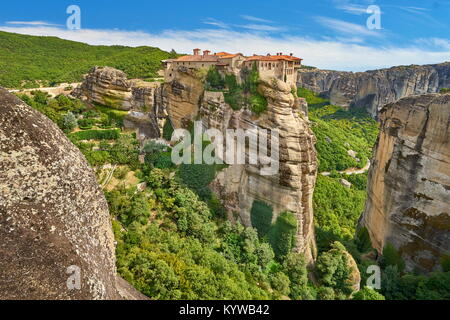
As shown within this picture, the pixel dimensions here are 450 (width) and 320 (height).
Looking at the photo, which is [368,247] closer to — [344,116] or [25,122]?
[25,122]

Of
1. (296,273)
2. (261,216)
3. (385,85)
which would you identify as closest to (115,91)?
(261,216)

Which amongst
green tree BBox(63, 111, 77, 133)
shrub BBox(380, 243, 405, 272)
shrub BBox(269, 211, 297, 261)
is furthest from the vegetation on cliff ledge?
shrub BBox(380, 243, 405, 272)

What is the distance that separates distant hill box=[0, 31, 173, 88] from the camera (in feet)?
148

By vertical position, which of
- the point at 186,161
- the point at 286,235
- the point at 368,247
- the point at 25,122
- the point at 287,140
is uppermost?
the point at 25,122

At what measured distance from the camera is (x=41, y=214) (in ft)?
21.1

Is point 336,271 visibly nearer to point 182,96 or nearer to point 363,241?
point 363,241

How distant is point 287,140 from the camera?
2102 cm

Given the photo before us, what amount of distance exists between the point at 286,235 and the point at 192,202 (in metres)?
7.58

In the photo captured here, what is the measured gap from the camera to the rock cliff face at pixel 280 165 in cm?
2123

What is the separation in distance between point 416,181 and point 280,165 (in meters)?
9.87

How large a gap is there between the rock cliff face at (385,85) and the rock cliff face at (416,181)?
179 ft

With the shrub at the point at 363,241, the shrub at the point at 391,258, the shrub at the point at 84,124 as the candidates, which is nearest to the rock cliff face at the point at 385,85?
the shrub at the point at 363,241

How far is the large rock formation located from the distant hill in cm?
3827

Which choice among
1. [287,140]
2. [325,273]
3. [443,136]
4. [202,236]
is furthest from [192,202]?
[443,136]
